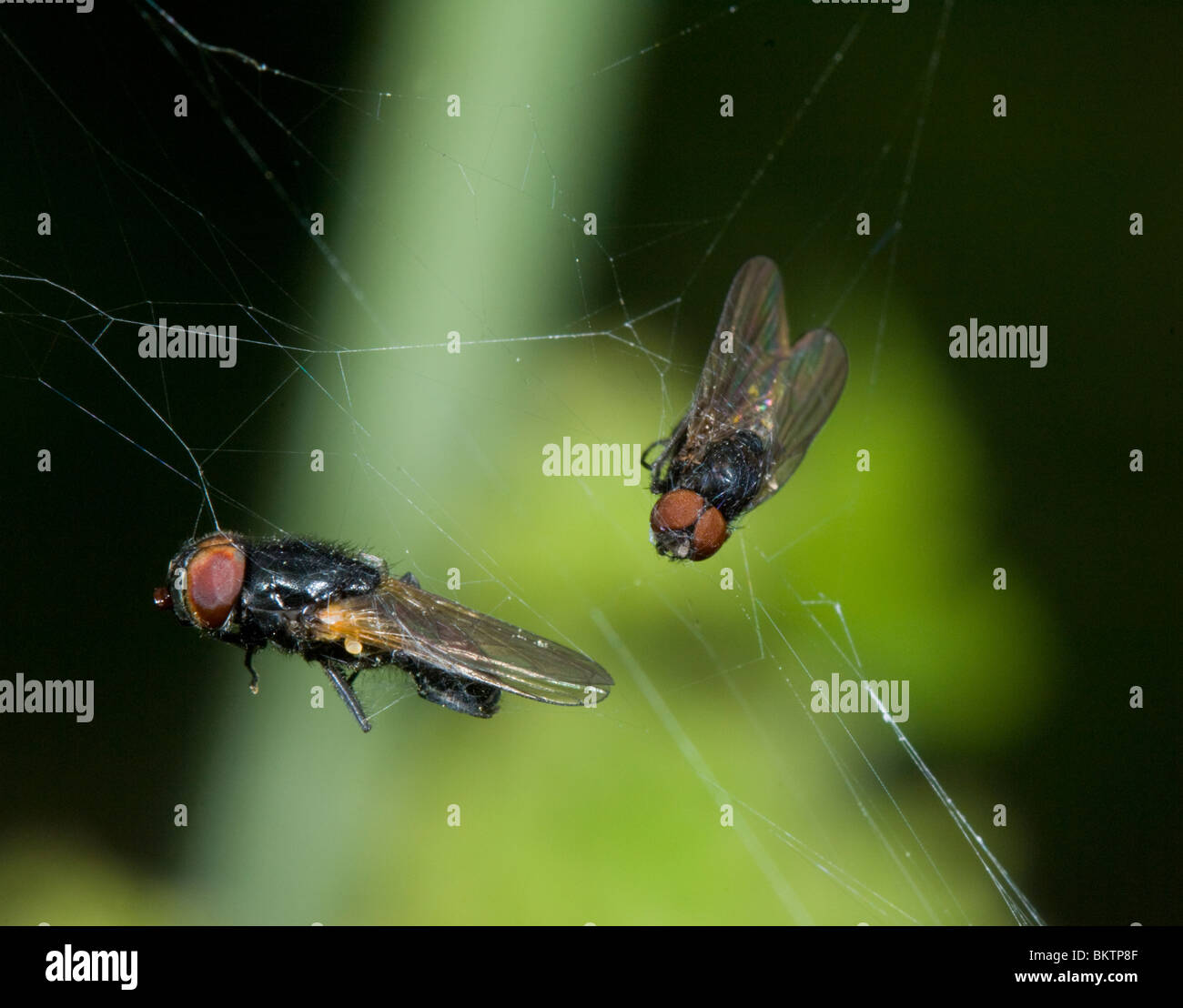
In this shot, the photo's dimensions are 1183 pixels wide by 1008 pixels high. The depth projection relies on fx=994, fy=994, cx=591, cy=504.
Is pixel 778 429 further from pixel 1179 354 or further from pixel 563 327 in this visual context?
pixel 1179 354

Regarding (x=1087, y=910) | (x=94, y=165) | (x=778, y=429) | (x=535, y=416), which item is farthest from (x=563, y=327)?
(x=1087, y=910)
